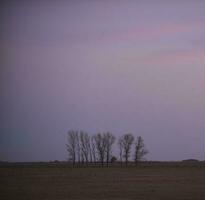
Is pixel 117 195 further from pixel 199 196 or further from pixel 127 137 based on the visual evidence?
pixel 127 137

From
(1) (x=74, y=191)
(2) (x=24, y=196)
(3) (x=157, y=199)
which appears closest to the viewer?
(3) (x=157, y=199)

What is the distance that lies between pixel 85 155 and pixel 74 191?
318 feet

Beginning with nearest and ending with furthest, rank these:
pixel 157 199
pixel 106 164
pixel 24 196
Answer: pixel 157 199 → pixel 24 196 → pixel 106 164

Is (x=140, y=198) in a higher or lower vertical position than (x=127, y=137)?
lower

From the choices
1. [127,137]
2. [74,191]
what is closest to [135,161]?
[127,137]

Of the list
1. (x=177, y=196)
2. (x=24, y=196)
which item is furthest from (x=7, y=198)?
(x=177, y=196)

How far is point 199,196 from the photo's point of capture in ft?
89.8

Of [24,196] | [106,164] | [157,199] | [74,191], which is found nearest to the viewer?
[157,199]

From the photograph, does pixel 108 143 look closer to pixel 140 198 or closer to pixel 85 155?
pixel 85 155

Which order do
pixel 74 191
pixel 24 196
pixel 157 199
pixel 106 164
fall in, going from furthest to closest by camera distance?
pixel 106 164 < pixel 74 191 < pixel 24 196 < pixel 157 199

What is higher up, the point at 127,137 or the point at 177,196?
the point at 127,137

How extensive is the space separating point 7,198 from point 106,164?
96.4 metres

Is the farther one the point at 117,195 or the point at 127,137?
the point at 127,137

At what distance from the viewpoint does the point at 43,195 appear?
93.8 ft
